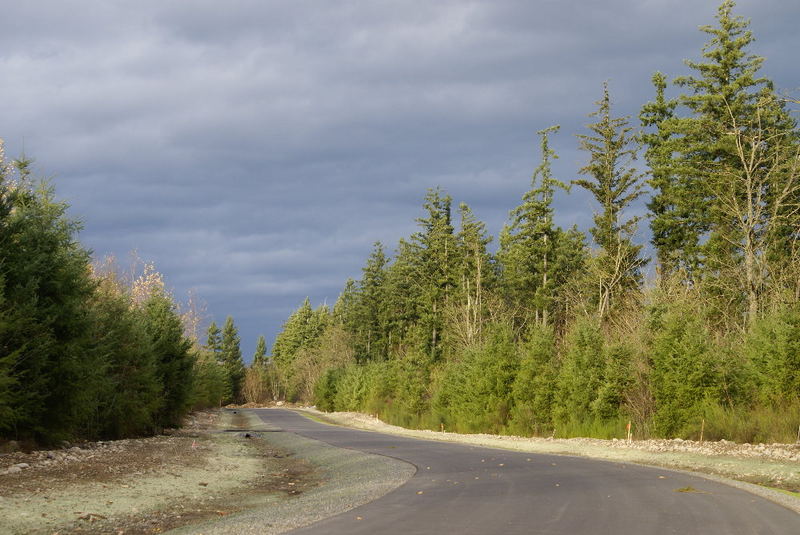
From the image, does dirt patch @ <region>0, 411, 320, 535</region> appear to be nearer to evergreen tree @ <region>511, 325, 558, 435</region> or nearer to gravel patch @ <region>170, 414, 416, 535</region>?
gravel patch @ <region>170, 414, 416, 535</region>

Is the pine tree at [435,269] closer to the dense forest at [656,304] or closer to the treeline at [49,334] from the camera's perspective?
the dense forest at [656,304]

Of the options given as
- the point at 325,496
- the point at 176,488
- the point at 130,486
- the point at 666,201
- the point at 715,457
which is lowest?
the point at 176,488

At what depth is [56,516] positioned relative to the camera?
11164 millimetres

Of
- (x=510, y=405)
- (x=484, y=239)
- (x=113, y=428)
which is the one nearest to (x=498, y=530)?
(x=113, y=428)

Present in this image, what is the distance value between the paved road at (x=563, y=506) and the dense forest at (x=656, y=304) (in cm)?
1013

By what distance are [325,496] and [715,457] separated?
12.4 m

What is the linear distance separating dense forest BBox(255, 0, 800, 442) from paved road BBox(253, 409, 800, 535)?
10134 mm

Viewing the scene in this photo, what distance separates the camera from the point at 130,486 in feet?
49.5

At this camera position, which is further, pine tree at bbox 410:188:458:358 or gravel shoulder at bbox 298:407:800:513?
pine tree at bbox 410:188:458:358

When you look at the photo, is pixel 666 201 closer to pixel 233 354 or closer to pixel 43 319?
pixel 43 319

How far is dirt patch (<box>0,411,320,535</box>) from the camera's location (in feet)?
36.7

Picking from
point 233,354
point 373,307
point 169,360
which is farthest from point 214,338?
point 169,360

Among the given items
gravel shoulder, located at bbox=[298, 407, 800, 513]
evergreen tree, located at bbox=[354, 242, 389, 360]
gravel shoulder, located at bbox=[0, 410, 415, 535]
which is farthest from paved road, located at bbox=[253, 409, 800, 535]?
evergreen tree, located at bbox=[354, 242, 389, 360]

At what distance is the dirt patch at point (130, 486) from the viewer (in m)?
11.2
